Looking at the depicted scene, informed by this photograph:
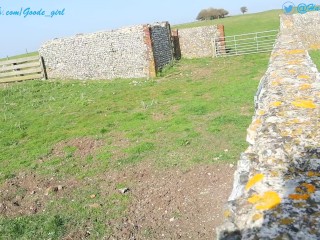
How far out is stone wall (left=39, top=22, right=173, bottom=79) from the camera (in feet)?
62.2

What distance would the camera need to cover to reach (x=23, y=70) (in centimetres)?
2202

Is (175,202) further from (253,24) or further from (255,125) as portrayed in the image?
(253,24)

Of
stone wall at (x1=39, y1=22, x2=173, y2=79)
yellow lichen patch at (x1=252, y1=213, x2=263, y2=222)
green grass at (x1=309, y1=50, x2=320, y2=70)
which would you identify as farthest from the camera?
stone wall at (x1=39, y1=22, x2=173, y2=79)

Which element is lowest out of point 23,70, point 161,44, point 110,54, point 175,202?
point 175,202

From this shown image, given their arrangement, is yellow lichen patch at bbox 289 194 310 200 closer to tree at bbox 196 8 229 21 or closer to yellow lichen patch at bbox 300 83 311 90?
yellow lichen patch at bbox 300 83 311 90

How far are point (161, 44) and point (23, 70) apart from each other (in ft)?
29.5

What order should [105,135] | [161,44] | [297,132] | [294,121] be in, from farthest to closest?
[161,44], [105,135], [294,121], [297,132]

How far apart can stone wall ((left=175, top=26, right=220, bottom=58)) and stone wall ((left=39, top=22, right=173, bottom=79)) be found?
2.60 meters

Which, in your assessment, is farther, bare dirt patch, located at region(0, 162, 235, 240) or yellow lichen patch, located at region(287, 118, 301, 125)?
bare dirt patch, located at region(0, 162, 235, 240)

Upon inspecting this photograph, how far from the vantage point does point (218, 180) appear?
6512 mm

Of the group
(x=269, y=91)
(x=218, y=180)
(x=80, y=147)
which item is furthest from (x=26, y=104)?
(x=269, y=91)

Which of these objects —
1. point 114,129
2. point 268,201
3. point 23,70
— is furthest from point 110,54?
point 268,201

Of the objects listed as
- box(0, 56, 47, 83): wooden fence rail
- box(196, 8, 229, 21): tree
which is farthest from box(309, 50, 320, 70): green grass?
box(196, 8, 229, 21): tree

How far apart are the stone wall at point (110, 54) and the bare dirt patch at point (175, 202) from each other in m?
12.4
